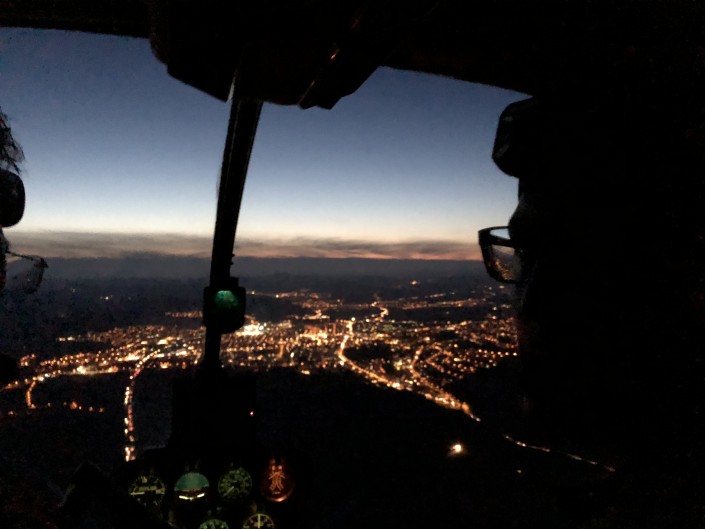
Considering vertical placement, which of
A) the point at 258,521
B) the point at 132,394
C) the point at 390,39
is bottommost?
the point at 132,394

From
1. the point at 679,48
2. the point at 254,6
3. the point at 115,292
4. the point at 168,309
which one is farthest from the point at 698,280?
the point at 115,292

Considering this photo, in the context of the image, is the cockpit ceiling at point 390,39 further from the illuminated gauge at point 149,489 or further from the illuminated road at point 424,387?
the illuminated road at point 424,387

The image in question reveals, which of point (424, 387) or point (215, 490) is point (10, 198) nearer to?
point (215, 490)

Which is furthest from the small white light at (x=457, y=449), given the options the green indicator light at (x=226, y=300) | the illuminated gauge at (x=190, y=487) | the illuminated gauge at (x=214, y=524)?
the green indicator light at (x=226, y=300)

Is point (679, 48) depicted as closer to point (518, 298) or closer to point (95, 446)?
point (518, 298)

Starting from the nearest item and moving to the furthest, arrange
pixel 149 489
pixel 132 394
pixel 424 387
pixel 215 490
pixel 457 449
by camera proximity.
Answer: pixel 149 489 → pixel 215 490 → pixel 457 449 → pixel 132 394 → pixel 424 387

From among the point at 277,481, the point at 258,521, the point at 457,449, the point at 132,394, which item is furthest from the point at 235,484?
the point at 132,394
